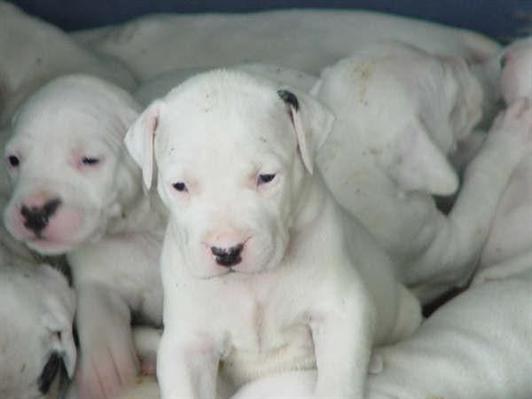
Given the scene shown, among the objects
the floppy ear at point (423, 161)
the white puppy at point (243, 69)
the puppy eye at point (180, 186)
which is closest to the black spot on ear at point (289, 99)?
the puppy eye at point (180, 186)

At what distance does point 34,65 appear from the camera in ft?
14.2

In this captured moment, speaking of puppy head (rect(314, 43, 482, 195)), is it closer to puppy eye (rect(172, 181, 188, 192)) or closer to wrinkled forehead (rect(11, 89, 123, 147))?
wrinkled forehead (rect(11, 89, 123, 147))

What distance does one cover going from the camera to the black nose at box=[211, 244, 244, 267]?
2.50 meters

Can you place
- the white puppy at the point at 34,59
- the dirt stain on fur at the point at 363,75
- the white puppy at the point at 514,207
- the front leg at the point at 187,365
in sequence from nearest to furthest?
the front leg at the point at 187,365 → the dirt stain on fur at the point at 363,75 → the white puppy at the point at 514,207 → the white puppy at the point at 34,59

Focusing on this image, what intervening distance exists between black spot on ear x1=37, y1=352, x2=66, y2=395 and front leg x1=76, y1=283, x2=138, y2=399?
2.9 inches

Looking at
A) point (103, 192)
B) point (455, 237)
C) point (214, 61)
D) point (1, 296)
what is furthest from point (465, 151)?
point (1, 296)

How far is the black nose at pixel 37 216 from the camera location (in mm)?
3113

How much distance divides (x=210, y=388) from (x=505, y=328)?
684mm

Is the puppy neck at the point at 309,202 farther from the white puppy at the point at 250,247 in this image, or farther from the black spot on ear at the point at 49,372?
the black spot on ear at the point at 49,372

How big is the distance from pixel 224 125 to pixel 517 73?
155 cm

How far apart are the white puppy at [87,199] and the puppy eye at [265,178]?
0.73m

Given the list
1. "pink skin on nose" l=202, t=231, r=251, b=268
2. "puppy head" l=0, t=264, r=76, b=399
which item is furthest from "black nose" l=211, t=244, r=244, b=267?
"puppy head" l=0, t=264, r=76, b=399

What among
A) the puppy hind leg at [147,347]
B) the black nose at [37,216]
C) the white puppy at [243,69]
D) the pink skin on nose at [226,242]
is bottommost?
the puppy hind leg at [147,347]

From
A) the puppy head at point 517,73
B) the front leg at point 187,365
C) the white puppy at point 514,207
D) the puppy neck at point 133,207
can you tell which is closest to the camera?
the front leg at point 187,365
